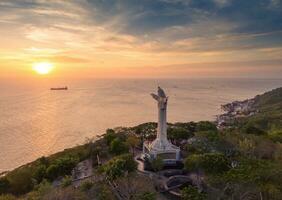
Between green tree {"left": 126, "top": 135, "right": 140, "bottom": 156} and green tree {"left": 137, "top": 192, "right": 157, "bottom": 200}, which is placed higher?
green tree {"left": 126, "top": 135, "right": 140, "bottom": 156}

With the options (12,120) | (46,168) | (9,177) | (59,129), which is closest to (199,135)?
(46,168)

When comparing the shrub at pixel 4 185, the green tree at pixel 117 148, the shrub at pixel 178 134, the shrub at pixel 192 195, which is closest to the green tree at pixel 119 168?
the shrub at pixel 192 195

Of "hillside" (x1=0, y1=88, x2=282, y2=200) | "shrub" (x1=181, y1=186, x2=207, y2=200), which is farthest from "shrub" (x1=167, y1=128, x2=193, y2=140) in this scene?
Result: "shrub" (x1=181, y1=186, x2=207, y2=200)

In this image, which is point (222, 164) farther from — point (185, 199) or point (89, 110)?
point (89, 110)

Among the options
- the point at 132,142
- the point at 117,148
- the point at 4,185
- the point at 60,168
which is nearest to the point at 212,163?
the point at 117,148

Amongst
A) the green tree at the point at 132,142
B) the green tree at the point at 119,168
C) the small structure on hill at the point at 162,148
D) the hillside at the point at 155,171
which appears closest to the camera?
the hillside at the point at 155,171

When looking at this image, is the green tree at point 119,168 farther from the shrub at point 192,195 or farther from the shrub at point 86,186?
the shrub at point 192,195

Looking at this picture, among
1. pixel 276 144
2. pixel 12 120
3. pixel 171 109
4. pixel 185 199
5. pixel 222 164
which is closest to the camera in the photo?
pixel 185 199

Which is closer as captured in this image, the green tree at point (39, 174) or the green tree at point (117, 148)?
the green tree at point (39, 174)

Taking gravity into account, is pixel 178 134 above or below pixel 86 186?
above

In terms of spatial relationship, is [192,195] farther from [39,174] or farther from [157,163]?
[39,174]

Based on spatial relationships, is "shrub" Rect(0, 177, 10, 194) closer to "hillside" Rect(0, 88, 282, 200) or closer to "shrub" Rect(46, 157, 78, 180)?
"hillside" Rect(0, 88, 282, 200)
